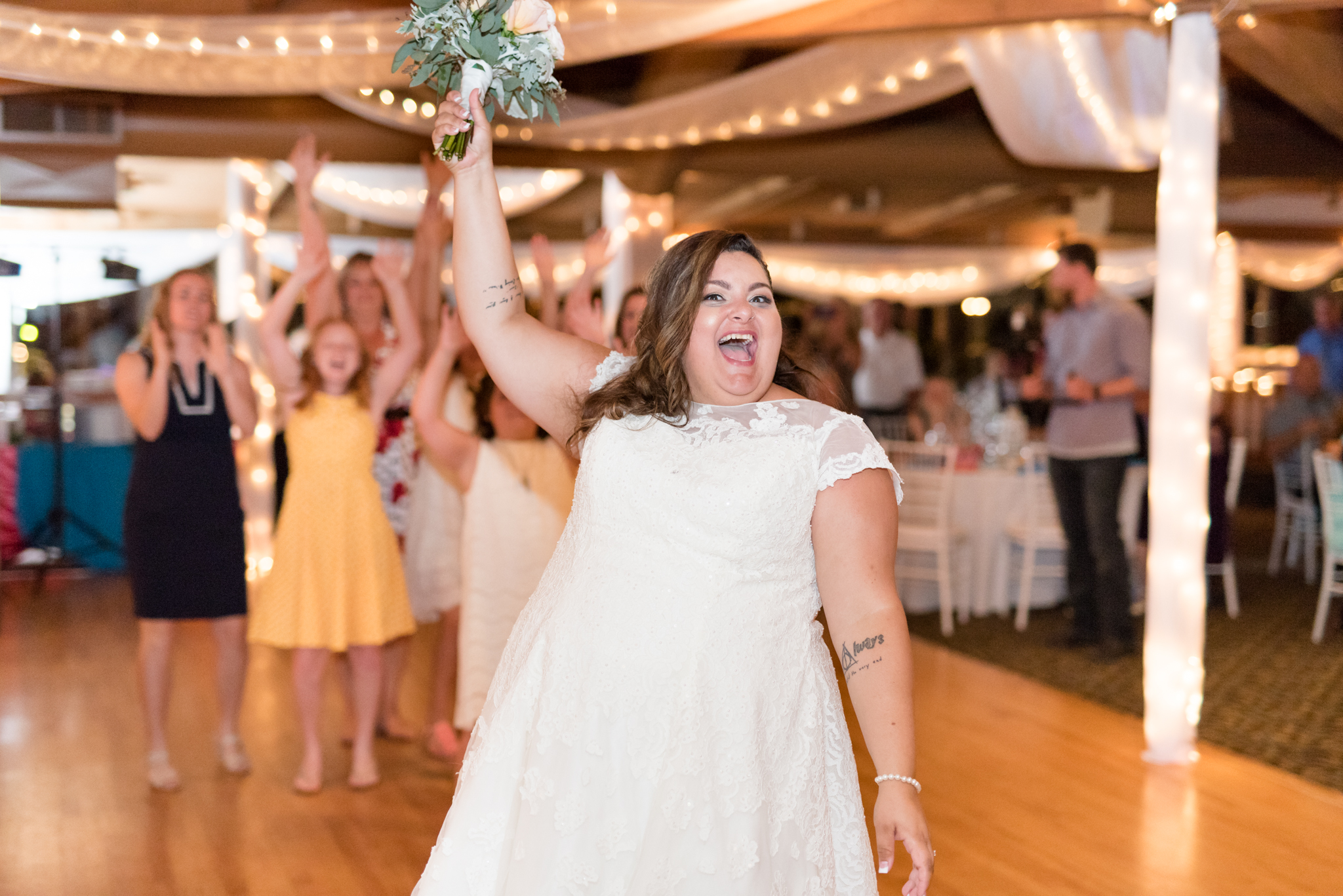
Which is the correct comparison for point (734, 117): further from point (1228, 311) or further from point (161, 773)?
point (1228, 311)

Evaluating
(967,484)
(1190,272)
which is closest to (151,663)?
(1190,272)

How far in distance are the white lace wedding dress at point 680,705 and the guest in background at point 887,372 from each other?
6.39 meters

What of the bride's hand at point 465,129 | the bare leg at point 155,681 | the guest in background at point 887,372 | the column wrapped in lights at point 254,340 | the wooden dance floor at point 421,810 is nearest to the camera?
the bride's hand at point 465,129

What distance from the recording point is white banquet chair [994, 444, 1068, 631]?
6016 millimetres

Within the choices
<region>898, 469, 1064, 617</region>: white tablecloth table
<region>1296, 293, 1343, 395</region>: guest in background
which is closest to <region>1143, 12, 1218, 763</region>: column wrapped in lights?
<region>898, 469, 1064, 617</region>: white tablecloth table

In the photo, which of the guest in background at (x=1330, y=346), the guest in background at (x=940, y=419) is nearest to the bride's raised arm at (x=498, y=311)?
the guest in background at (x=940, y=419)

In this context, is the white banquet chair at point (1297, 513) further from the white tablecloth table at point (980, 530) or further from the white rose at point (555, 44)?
the white rose at point (555, 44)

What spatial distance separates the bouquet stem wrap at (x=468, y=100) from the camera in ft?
5.61

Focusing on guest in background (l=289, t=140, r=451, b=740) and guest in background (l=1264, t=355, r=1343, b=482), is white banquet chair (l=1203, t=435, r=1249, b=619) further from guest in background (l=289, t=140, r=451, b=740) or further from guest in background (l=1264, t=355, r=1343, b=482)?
guest in background (l=289, t=140, r=451, b=740)

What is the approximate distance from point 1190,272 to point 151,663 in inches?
136

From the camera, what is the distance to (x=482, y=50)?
1726mm

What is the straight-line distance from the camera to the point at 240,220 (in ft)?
24.6

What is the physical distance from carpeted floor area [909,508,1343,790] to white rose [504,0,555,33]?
3.40m

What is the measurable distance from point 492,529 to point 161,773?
4.07 feet
